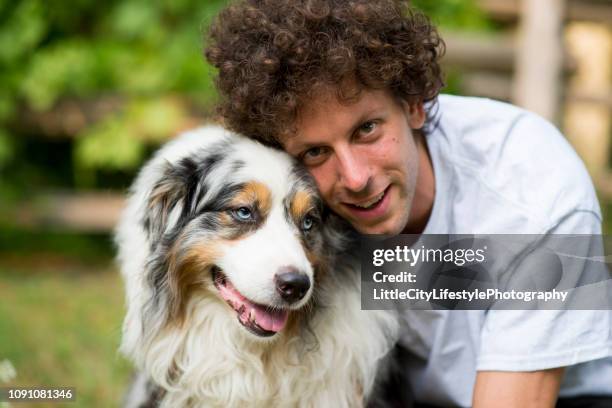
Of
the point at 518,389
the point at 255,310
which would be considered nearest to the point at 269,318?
the point at 255,310

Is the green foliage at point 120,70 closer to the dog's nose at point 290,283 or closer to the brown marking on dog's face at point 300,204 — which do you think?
the brown marking on dog's face at point 300,204

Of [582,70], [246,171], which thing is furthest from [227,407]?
[582,70]

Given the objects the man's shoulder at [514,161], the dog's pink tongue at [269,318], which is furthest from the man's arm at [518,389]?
the dog's pink tongue at [269,318]

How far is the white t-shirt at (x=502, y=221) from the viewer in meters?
2.38

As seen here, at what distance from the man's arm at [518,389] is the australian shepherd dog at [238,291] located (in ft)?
1.68

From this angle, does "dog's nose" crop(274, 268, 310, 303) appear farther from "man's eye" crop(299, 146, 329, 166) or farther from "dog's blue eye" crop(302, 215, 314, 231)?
"man's eye" crop(299, 146, 329, 166)

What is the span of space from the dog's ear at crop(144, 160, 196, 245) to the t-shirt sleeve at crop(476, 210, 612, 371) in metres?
1.20

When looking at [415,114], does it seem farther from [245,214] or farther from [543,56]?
[543,56]

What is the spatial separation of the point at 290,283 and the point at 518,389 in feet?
2.71

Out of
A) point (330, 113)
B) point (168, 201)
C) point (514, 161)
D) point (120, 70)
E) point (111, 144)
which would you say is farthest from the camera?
point (120, 70)

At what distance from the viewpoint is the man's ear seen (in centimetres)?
266

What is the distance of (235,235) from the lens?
2523mm

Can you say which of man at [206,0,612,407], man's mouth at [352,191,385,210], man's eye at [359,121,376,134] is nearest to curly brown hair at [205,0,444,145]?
man at [206,0,612,407]

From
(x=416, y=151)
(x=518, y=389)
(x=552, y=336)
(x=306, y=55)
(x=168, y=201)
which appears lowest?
(x=518, y=389)
